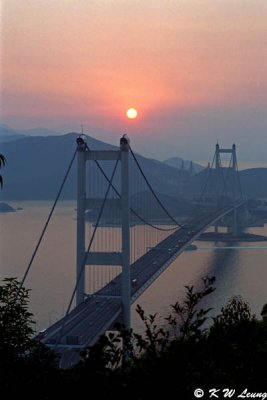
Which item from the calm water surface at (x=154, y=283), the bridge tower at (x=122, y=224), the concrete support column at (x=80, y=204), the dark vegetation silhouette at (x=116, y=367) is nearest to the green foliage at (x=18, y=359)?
the dark vegetation silhouette at (x=116, y=367)

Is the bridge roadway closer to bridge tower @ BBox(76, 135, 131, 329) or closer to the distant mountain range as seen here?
bridge tower @ BBox(76, 135, 131, 329)

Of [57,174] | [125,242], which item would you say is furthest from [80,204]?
[57,174]

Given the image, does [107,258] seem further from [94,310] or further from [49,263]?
[49,263]

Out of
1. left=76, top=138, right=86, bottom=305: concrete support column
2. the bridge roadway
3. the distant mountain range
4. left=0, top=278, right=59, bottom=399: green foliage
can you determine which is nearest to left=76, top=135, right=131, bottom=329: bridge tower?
left=76, top=138, right=86, bottom=305: concrete support column

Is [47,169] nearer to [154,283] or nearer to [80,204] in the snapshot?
[154,283]

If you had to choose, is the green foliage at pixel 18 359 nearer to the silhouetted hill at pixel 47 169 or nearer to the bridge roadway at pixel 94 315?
the bridge roadway at pixel 94 315

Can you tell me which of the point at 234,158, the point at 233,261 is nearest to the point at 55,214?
the point at 234,158
